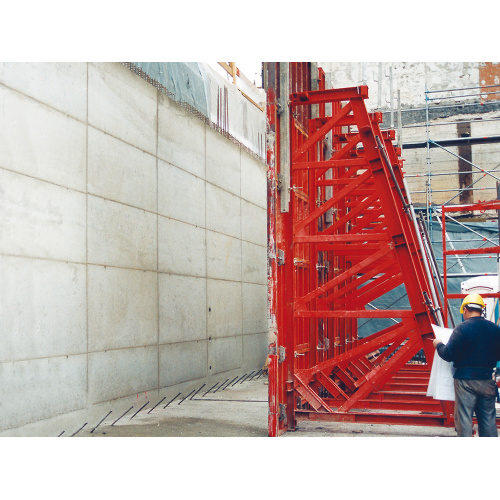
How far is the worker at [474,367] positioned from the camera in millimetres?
6367

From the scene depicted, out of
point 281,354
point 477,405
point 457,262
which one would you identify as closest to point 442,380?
point 477,405

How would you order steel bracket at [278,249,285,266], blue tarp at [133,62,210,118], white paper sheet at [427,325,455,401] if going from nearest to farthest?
white paper sheet at [427,325,455,401] < steel bracket at [278,249,285,266] < blue tarp at [133,62,210,118]

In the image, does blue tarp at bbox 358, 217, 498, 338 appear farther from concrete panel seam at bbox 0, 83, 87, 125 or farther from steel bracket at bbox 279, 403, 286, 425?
concrete panel seam at bbox 0, 83, 87, 125

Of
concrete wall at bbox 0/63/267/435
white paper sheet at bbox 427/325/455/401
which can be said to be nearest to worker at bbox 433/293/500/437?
white paper sheet at bbox 427/325/455/401

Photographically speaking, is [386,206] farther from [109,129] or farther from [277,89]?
[109,129]

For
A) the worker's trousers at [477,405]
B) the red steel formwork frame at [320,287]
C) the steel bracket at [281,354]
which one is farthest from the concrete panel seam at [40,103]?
the worker's trousers at [477,405]

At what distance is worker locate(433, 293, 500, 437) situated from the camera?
637 centimetres

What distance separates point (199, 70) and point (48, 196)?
5.47 meters

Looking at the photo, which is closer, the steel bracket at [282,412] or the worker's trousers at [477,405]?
the worker's trousers at [477,405]

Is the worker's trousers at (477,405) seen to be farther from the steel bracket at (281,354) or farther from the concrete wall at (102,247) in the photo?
the concrete wall at (102,247)

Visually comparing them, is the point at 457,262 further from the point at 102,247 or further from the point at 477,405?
the point at 102,247

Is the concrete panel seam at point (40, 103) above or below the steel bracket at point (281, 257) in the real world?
above

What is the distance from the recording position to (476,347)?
6.37 meters

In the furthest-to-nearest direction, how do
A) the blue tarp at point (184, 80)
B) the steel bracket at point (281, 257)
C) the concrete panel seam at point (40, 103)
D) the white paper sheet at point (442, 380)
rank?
the blue tarp at point (184, 80)
the steel bracket at point (281, 257)
the concrete panel seam at point (40, 103)
the white paper sheet at point (442, 380)
